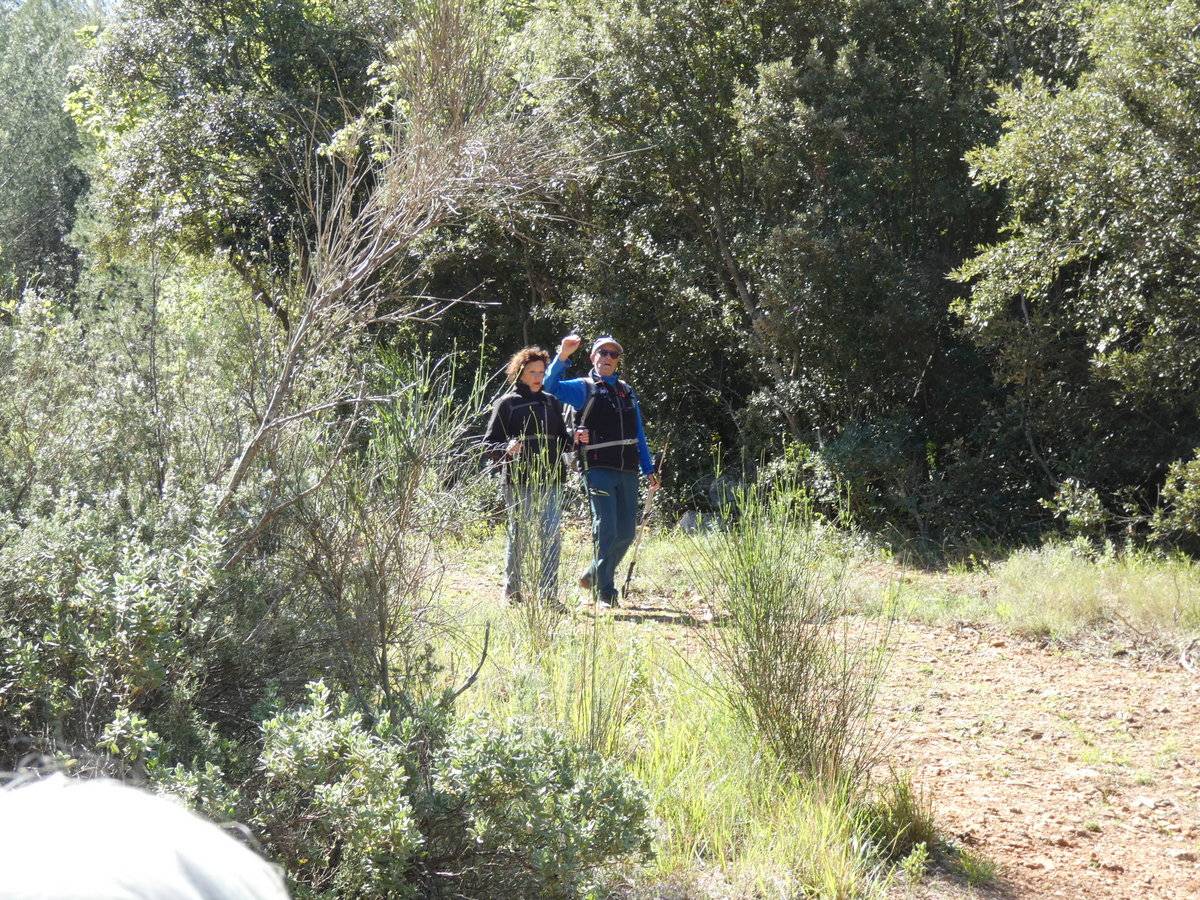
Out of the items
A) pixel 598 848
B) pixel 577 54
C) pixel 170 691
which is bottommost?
pixel 598 848

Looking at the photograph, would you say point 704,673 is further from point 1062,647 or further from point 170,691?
point 1062,647

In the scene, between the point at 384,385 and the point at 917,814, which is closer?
A: the point at 917,814

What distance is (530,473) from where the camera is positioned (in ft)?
18.5

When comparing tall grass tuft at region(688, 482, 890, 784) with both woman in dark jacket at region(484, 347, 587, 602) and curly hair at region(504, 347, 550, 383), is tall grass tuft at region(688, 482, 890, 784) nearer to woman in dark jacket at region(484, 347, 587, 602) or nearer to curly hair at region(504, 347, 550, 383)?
woman in dark jacket at region(484, 347, 587, 602)

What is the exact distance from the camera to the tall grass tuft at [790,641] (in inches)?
168

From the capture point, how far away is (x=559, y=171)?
4.36 meters

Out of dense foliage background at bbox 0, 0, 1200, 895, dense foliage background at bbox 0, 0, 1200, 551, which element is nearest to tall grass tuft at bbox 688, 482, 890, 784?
dense foliage background at bbox 0, 0, 1200, 895

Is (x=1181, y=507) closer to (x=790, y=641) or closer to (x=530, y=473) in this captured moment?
(x=530, y=473)

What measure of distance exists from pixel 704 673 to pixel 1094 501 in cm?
730

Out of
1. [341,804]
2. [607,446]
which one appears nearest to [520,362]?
[607,446]

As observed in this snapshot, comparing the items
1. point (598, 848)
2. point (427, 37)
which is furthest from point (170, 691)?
point (427, 37)

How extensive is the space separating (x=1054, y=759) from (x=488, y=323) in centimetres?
1255

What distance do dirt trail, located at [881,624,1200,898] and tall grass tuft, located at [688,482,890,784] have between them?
65 cm

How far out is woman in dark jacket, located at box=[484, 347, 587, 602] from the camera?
17.7ft
